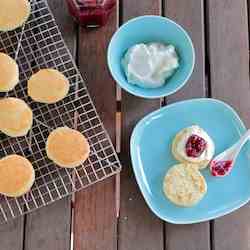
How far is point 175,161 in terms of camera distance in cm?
108

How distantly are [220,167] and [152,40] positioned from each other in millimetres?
261

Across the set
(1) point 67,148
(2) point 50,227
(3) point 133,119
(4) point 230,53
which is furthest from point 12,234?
(4) point 230,53

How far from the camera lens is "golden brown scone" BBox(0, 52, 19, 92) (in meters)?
1.04

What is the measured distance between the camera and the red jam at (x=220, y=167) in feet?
3.51

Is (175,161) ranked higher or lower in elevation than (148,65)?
lower

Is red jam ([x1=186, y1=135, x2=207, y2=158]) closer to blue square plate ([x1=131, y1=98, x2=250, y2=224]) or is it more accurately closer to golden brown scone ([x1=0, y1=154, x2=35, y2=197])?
blue square plate ([x1=131, y1=98, x2=250, y2=224])

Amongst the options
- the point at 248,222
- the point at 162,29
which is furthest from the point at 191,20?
the point at 248,222

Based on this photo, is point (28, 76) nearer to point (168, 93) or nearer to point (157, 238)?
point (168, 93)

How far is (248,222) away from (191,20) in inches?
15.4

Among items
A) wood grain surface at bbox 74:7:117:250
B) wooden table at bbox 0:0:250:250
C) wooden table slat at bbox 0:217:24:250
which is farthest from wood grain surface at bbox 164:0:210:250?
wooden table slat at bbox 0:217:24:250

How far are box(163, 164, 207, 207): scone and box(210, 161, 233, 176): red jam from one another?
0.11 feet

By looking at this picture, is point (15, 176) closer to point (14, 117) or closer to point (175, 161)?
point (14, 117)

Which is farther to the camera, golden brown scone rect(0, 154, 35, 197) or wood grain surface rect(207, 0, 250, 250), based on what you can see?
wood grain surface rect(207, 0, 250, 250)

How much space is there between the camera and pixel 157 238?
1058 mm
